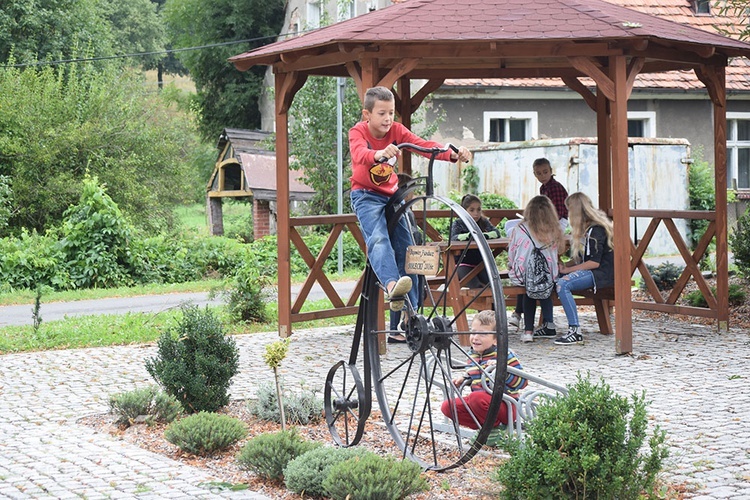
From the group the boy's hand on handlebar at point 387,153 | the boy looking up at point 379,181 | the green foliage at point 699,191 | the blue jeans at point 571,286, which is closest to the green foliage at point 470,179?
the green foliage at point 699,191

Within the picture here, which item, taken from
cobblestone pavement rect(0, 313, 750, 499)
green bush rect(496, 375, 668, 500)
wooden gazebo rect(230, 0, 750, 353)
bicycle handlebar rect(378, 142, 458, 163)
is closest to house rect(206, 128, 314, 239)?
wooden gazebo rect(230, 0, 750, 353)

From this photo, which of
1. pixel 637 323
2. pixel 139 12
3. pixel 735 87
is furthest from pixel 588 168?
pixel 139 12

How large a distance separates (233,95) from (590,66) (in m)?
31.3

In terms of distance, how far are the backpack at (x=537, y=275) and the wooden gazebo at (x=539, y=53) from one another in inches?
28.7

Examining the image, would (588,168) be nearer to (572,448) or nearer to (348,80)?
(348,80)

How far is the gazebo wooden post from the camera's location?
33.7 feet

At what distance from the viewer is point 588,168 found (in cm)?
2223

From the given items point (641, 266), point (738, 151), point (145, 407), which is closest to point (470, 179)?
point (738, 151)

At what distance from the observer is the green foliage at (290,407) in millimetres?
7320

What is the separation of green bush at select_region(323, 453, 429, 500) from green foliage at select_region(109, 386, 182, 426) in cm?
233

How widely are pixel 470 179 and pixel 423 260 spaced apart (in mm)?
18158

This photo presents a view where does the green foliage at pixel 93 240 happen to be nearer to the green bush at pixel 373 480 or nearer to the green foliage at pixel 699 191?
the green foliage at pixel 699 191

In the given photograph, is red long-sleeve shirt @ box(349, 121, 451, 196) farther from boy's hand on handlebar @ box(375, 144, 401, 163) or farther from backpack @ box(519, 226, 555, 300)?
backpack @ box(519, 226, 555, 300)

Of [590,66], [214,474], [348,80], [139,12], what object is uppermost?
[139,12]
